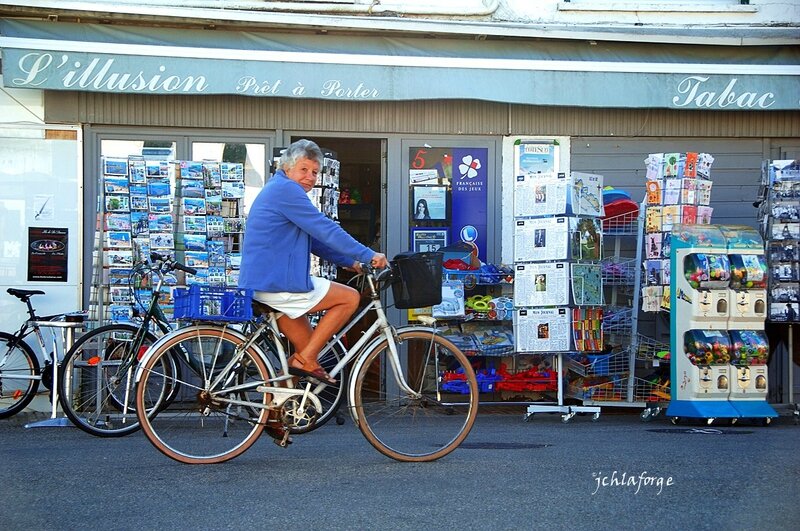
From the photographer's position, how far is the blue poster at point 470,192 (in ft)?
36.0

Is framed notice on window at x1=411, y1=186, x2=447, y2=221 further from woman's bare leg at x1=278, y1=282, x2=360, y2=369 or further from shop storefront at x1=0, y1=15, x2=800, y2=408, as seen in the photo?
woman's bare leg at x1=278, y1=282, x2=360, y2=369

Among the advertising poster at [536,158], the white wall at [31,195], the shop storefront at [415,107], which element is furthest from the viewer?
the advertising poster at [536,158]

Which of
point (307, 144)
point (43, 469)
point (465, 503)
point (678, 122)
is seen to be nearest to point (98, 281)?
point (43, 469)

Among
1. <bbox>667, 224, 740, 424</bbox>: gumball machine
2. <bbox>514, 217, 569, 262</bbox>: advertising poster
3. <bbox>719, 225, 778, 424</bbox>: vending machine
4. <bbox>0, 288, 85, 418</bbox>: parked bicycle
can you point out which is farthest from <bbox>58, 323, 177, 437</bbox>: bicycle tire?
<bbox>719, 225, 778, 424</bbox>: vending machine

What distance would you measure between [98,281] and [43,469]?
303cm

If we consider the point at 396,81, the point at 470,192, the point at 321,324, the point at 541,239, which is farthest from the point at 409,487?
the point at 470,192

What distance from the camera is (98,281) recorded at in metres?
9.20

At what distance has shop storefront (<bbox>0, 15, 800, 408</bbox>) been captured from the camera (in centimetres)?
984

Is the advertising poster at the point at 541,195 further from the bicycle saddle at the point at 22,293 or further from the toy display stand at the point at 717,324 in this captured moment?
the bicycle saddle at the point at 22,293

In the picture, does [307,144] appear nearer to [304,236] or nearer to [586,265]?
[304,236]

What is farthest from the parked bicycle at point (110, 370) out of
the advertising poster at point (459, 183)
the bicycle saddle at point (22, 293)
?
the advertising poster at point (459, 183)

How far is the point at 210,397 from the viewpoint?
6211 mm

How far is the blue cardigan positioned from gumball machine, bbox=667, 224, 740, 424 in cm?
391

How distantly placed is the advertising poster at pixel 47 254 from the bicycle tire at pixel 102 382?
1776mm
